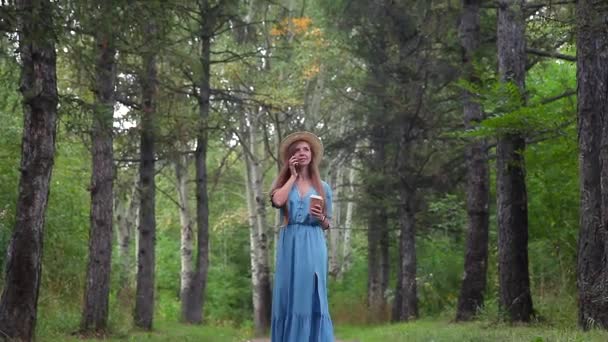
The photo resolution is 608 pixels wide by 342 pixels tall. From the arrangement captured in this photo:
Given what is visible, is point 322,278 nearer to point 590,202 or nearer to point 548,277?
point 590,202

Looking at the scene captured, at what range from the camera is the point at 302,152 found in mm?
7250

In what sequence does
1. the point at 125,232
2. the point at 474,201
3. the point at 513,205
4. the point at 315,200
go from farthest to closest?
the point at 125,232, the point at 474,201, the point at 513,205, the point at 315,200

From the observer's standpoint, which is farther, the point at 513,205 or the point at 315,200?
the point at 513,205

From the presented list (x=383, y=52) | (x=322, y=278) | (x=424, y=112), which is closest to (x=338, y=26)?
(x=383, y=52)

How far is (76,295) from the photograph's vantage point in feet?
57.3

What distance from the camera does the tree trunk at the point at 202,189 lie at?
20.7 m

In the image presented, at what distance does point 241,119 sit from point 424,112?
8948 mm

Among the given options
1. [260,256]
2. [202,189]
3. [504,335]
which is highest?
[202,189]

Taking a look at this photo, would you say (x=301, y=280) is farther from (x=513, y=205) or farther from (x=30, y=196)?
(x=513, y=205)

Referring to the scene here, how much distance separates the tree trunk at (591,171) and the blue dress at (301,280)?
3636 mm

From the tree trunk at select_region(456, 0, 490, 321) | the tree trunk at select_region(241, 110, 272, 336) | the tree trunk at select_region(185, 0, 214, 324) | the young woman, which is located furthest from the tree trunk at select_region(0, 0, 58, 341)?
the tree trunk at select_region(241, 110, 272, 336)

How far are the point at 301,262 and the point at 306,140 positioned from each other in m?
1.08

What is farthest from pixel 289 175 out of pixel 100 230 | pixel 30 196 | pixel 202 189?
pixel 202 189

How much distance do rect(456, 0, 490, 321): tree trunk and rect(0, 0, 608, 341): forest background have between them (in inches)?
1.5
